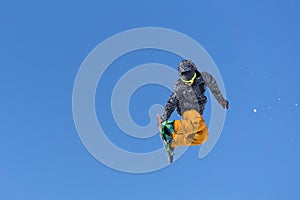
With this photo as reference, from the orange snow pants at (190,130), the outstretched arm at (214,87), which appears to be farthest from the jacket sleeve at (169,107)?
the outstretched arm at (214,87)

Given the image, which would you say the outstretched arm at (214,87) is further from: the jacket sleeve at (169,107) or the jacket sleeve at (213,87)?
the jacket sleeve at (169,107)

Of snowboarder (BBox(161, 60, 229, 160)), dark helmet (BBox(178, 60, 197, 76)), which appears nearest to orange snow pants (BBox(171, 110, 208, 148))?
snowboarder (BBox(161, 60, 229, 160))

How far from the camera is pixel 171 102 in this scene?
13.9 ft

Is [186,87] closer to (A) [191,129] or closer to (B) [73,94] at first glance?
(A) [191,129]

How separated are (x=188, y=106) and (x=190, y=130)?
35cm

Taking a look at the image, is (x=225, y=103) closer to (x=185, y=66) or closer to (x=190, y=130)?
(x=190, y=130)

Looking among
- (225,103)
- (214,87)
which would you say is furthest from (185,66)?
(225,103)

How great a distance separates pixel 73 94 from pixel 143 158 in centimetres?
98

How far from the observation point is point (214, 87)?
436cm

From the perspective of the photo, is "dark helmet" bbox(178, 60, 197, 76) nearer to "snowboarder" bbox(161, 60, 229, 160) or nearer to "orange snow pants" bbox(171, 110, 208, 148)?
"snowboarder" bbox(161, 60, 229, 160)

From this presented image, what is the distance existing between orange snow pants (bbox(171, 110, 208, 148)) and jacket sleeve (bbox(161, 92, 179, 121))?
110 millimetres

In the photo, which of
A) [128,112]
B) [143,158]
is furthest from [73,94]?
[143,158]

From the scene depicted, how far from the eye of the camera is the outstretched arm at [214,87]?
4348 millimetres

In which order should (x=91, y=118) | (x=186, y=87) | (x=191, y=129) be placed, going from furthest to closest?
1. (x=91, y=118)
2. (x=186, y=87)
3. (x=191, y=129)
